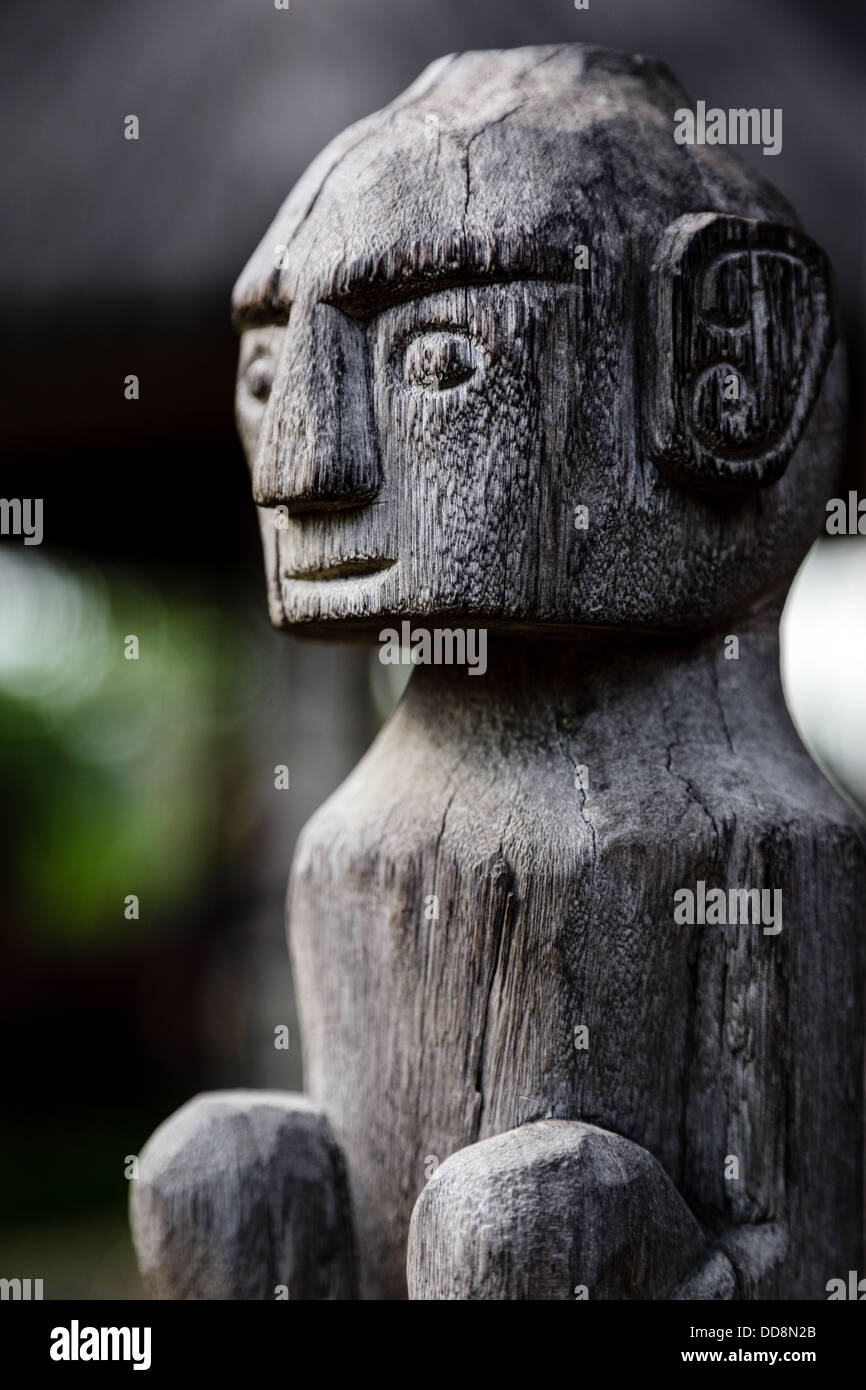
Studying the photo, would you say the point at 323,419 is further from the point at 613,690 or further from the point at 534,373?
the point at 613,690

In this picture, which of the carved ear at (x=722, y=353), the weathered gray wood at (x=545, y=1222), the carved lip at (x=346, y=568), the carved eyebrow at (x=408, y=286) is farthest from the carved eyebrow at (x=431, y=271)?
the weathered gray wood at (x=545, y=1222)

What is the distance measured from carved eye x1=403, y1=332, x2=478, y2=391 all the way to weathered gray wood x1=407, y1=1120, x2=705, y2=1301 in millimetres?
675

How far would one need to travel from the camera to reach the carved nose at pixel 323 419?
1.32m

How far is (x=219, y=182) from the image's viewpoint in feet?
11.0

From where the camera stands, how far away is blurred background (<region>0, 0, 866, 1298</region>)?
114 inches

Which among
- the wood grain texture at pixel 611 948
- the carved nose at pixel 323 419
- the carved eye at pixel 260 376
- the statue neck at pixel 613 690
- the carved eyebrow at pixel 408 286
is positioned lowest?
the wood grain texture at pixel 611 948

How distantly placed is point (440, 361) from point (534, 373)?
0.09m

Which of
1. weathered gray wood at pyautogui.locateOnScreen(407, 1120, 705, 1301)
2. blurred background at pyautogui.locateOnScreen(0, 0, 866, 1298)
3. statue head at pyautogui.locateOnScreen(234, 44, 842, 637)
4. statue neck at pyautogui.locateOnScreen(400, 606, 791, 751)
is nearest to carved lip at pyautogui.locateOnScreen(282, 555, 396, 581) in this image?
statue head at pyautogui.locateOnScreen(234, 44, 842, 637)

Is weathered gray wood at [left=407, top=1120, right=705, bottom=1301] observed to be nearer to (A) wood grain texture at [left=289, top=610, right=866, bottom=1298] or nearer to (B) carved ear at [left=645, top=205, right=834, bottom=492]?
(A) wood grain texture at [left=289, top=610, right=866, bottom=1298]

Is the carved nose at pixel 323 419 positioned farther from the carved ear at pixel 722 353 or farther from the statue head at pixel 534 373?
the carved ear at pixel 722 353

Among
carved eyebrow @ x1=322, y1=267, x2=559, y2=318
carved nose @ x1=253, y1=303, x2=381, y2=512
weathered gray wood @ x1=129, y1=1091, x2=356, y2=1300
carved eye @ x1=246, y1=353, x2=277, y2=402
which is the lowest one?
weathered gray wood @ x1=129, y1=1091, x2=356, y2=1300

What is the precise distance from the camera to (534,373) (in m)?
1.29

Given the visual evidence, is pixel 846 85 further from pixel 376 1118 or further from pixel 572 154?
pixel 376 1118

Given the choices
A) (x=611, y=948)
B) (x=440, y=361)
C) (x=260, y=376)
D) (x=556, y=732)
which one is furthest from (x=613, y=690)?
(x=260, y=376)
